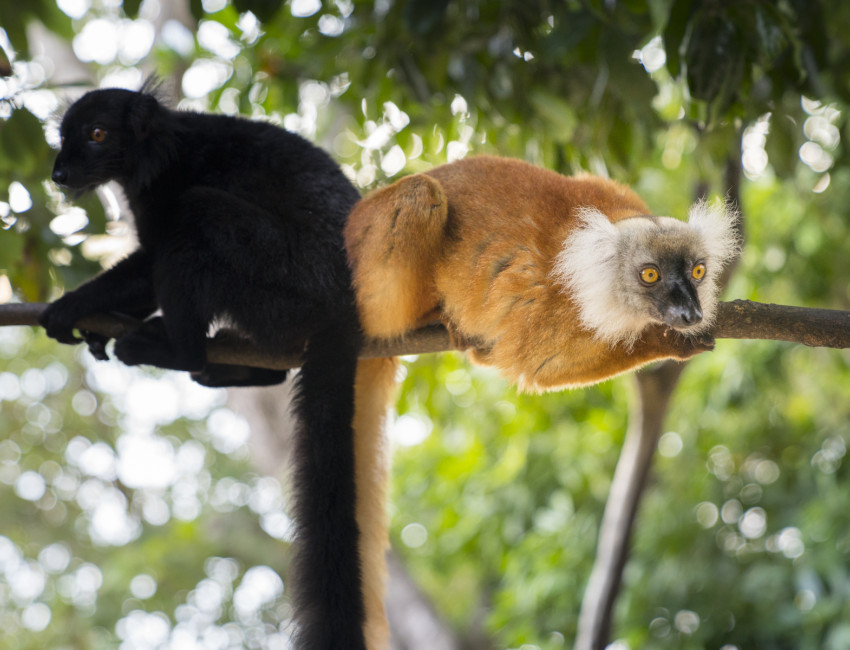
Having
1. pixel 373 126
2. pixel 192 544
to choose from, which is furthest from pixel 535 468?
pixel 192 544

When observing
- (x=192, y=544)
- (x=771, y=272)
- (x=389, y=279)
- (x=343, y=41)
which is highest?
(x=343, y=41)

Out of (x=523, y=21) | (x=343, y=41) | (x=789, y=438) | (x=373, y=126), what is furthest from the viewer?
(x=789, y=438)

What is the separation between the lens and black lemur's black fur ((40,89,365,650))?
288 cm

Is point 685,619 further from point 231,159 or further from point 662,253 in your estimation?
point 231,159

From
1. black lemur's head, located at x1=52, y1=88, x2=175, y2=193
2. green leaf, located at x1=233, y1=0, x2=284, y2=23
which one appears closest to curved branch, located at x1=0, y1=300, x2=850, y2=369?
black lemur's head, located at x1=52, y1=88, x2=175, y2=193

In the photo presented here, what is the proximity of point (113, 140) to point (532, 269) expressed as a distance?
194cm

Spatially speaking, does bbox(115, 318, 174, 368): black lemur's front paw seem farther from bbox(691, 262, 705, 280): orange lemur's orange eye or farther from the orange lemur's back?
bbox(691, 262, 705, 280): orange lemur's orange eye

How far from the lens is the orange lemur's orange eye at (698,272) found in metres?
2.82

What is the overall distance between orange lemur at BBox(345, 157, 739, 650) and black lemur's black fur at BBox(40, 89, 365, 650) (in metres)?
0.23

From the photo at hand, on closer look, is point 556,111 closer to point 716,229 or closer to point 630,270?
point 716,229

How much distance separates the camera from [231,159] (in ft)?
11.3

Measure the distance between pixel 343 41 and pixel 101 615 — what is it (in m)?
10.3

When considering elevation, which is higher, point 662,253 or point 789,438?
point 662,253

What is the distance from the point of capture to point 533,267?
3.02m
